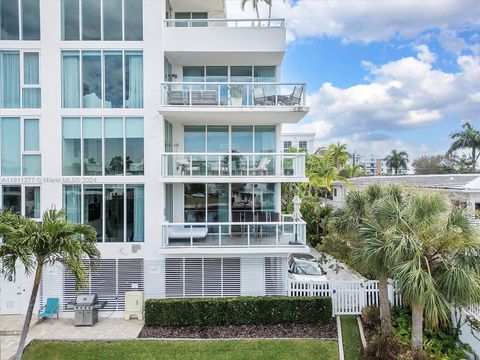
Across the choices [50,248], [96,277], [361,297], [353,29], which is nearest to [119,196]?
[96,277]

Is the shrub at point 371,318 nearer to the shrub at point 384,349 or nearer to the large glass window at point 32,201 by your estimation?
the shrub at point 384,349

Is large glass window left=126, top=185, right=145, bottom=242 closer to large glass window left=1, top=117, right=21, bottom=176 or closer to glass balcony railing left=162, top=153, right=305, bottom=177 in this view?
glass balcony railing left=162, top=153, right=305, bottom=177

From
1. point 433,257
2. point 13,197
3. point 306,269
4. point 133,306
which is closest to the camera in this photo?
point 433,257

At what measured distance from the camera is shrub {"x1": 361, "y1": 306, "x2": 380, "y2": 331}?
12.4m

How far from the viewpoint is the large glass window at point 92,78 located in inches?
542

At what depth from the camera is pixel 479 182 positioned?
1880 centimetres

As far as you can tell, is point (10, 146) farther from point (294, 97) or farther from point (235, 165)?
point (294, 97)

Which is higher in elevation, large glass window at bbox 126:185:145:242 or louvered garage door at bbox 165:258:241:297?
large glass window at bbox 126:185:145:242

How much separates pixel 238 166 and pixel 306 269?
23.2ft

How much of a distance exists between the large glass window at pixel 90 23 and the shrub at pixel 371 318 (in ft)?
51.1

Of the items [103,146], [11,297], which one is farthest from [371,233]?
[11,297]

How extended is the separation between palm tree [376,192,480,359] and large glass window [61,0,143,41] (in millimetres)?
12443

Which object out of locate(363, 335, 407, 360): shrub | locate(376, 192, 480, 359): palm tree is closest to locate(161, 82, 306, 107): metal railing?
locate(376, 192, 480, 359): palm tree

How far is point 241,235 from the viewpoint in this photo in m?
14.0
